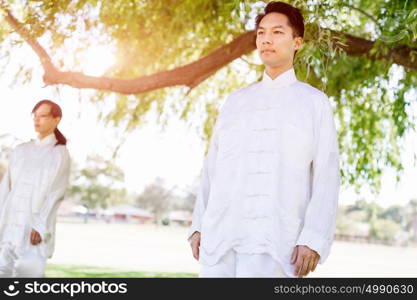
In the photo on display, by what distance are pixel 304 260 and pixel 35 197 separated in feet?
8.74

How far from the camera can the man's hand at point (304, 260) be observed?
2.18 meters

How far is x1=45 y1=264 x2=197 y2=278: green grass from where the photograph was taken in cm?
930

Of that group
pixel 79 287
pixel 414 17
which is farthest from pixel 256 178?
pixel 414 17

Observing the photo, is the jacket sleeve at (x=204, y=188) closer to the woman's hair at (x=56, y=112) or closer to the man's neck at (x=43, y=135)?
the woman's hair at (x=56, y=112)

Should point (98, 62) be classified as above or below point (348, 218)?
below

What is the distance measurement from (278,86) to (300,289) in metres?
0.77

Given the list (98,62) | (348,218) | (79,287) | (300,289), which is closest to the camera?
(300,289)

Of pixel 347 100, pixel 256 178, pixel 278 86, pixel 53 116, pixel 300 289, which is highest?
pixel 347 100

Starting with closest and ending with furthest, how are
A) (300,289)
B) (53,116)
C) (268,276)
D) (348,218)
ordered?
(268,276), (300,289), (53,116), (348,218)

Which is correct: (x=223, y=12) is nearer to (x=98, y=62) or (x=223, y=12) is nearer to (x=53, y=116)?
(x=98, y=62)

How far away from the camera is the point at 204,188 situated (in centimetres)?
253

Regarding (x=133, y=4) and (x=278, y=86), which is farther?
(x=133, y=4)

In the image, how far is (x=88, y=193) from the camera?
5950cm

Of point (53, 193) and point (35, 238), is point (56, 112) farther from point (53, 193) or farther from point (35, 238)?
point (35, 238)
